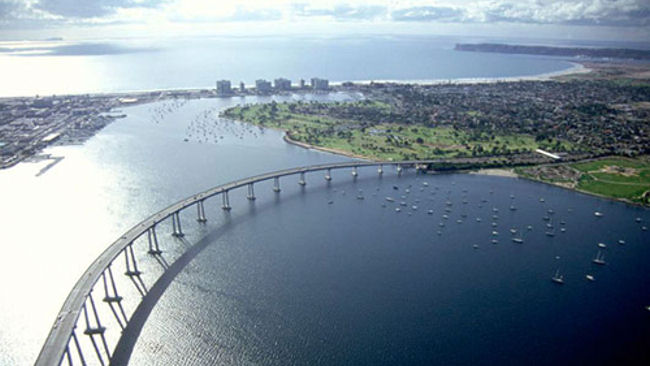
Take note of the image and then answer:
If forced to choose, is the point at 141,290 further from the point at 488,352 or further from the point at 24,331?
the point at 488,352

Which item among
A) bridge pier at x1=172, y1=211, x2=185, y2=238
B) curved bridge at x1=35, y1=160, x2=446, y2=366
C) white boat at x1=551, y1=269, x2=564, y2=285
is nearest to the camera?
curved bridge at x1=35, y1=160, x2=446, y2=366

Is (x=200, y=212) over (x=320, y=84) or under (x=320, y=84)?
under

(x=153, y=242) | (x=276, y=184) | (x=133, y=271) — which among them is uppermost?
(x=153, y=242)

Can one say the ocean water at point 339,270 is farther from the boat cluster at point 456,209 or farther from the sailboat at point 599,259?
the sailboat at point 599,259

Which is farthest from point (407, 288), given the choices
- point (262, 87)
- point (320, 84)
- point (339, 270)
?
point (320, 84)

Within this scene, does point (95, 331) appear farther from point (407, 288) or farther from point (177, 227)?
point (407, 288)

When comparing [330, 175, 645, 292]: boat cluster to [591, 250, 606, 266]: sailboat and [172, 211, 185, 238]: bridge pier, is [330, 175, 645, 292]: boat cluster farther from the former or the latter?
[172, 211, 185, 238]: bridge pier

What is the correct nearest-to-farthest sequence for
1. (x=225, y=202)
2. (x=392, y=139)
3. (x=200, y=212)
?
(x=200, y=212), (x=225, y=202), (x=392, y=139)

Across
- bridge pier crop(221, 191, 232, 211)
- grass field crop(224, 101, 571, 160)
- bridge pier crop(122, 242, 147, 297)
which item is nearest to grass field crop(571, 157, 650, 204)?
grass field crop(224, 101, 571, 160)
